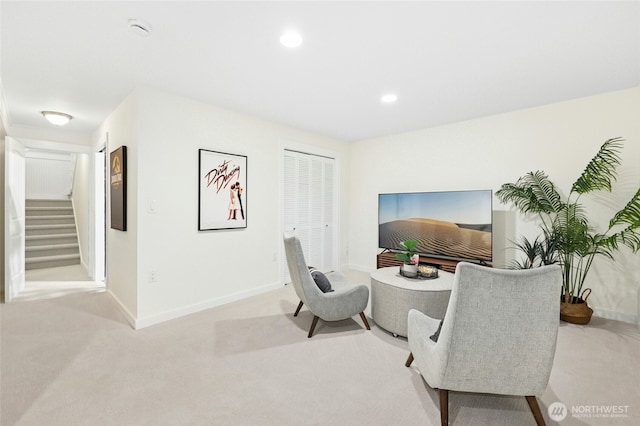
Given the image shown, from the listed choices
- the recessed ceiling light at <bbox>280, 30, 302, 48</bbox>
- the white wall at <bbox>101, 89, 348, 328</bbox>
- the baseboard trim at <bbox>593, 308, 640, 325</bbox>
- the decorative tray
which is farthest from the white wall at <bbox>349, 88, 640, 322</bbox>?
the recessed ceiling light at <bbox>280, 30, 302, 48</bbox>

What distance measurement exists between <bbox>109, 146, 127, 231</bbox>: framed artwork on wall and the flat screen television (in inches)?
136

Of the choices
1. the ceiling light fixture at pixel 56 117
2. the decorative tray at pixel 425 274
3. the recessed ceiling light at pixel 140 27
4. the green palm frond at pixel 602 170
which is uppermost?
the recessed ceiling light at pixel 140 27

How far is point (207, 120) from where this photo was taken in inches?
130

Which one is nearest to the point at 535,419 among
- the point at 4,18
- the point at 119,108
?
the point at 4,18

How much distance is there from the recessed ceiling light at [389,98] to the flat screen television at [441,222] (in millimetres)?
1510

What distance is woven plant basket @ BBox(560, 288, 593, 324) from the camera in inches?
114

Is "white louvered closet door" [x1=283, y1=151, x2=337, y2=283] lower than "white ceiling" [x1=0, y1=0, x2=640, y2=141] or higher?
lower

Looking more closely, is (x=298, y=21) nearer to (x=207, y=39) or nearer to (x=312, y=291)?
(x=207, y=39)

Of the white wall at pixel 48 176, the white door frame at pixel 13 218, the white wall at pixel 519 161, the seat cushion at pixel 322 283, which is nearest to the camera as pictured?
the seat cushion at pixel 322 283

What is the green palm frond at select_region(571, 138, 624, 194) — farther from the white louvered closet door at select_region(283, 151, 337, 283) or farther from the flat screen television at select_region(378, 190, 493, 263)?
the white louvered closet door at select_region(283, 151, 337, 283)

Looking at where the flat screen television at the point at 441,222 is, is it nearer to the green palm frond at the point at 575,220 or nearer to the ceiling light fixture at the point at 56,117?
the green palm frond at the point at 575,220

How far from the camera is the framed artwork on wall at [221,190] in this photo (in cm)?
328

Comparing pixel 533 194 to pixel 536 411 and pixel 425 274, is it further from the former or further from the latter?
pixel 536 411

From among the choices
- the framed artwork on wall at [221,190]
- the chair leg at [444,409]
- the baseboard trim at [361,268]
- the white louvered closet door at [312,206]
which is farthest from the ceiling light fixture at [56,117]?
the chair leg at [444,409]
